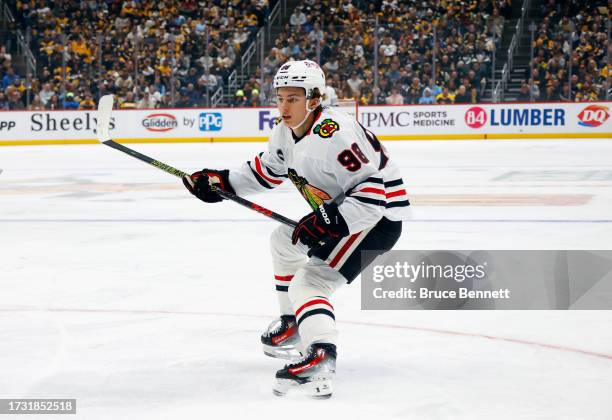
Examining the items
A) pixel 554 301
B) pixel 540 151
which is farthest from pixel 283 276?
pixel 540 151

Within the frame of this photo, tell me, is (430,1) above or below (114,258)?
above

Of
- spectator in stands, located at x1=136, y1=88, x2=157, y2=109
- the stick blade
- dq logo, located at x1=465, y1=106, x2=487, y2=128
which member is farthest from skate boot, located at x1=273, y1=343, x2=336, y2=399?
spectator in stands, located at x1=136, y1=88, x2=157, y2=109

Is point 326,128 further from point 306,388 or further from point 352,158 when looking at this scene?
point 306,388

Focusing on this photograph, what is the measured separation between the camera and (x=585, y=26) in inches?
673

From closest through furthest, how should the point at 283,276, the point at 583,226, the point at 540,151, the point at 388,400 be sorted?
the point at 388,400
the point at 283,276
the point at 583,226
the point at 540,151

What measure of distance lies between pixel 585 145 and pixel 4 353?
43.9 ft

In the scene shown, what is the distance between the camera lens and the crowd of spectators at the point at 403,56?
56.6 feet

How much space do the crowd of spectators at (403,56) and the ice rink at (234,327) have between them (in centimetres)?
924

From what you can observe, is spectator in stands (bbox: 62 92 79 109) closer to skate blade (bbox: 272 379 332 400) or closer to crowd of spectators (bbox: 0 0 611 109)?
crowd of spectators (bbox: 0 0 611 109)

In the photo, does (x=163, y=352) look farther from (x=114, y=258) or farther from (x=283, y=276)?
(x=114, y=258)

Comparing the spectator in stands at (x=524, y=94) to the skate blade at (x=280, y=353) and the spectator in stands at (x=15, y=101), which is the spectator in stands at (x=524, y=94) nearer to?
the spectator in stands at (x=15, y=101)

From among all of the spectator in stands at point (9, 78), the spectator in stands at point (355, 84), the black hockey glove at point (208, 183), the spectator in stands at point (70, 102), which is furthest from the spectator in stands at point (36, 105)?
the black hockey glove at point (208, 183)

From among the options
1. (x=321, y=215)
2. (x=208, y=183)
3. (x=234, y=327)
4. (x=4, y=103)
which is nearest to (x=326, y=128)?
(x=321, y=215)

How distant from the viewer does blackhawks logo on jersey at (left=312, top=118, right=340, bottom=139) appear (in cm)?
293
